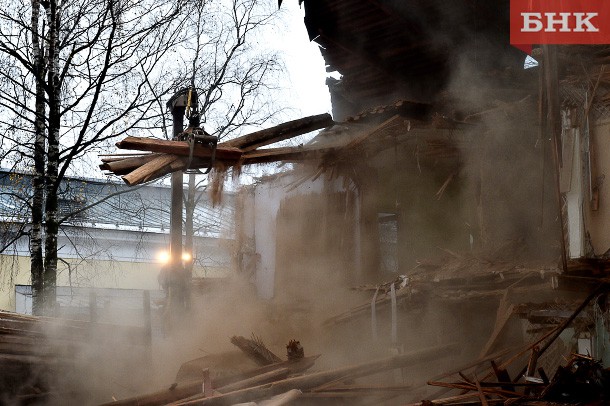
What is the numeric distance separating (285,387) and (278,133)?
3764 millimetres

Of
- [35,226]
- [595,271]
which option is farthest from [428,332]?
[35,226]

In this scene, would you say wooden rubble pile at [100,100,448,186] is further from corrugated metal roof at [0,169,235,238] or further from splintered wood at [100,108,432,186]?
corrugated metal roof at [0,169,235,238]

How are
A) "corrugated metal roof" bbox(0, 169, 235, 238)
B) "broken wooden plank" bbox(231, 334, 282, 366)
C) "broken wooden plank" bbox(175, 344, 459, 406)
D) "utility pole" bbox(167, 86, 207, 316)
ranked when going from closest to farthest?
1. "broken wooden plank" bbox(175, 344, 459, 406)
2. "broken wooden plank" bbox(231, 334, 282, 366)
3. "utility pole" bbox(167, 86, 207, 316)
4. "corrugated metal roof" bbox(0, 169, 235, 238)

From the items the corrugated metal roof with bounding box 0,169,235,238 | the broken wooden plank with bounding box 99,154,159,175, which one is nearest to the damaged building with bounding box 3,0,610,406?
the broken wooden plank with bounding box 99,154,159,175

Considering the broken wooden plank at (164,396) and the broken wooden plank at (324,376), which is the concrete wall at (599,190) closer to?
the broken wooden plank at (324,376)

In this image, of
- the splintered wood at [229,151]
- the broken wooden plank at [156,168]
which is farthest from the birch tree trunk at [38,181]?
the broken wooden plank at [156,168]

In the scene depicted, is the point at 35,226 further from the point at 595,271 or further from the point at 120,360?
the point at 595,271

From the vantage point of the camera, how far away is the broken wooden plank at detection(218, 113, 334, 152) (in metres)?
9.05

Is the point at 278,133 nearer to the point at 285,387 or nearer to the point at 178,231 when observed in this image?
the point at 285,387

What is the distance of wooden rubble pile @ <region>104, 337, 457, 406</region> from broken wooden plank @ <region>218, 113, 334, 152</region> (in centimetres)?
324

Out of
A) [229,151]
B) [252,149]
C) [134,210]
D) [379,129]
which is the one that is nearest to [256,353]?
[252,149]

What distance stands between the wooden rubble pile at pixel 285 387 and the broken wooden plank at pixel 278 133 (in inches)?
128

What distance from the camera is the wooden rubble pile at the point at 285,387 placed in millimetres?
7652

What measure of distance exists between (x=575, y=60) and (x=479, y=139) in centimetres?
347
